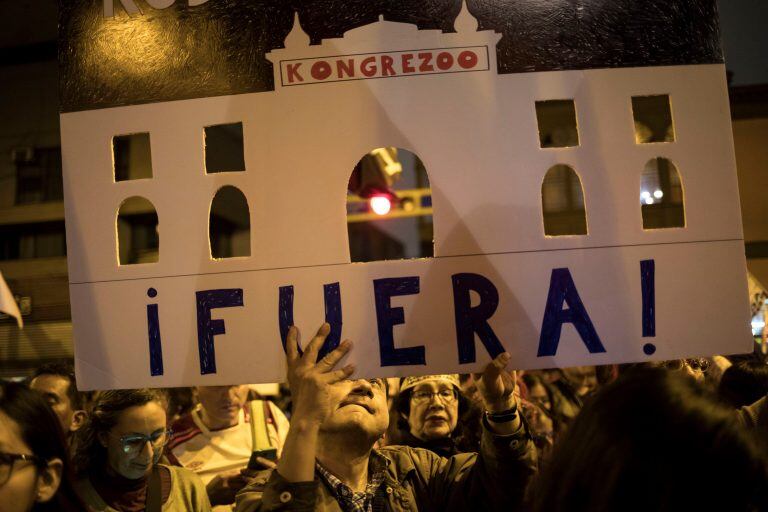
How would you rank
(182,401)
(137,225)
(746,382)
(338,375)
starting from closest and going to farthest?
1. (338,375)
2. (746,382)
3. (182,401)
4. (137,225)

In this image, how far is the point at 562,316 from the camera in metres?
2.25

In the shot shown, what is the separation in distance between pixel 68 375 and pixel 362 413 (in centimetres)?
262

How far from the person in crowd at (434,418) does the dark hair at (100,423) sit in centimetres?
131

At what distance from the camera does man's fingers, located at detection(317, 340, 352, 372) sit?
213 cm

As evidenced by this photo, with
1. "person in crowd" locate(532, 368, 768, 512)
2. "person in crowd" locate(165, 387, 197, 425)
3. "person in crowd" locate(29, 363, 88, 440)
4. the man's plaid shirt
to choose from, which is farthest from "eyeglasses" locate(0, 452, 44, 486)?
"person in crowd" locate(165, 387, 197, 425)

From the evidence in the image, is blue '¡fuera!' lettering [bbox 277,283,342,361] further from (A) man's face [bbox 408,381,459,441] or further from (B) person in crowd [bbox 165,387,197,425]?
(B) person in crowd [bbox 165,387,197,425]

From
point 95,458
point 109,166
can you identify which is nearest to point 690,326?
point 109,166

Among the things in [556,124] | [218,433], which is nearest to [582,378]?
[218,433]

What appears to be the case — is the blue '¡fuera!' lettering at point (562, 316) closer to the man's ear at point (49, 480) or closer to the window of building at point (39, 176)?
the man's ear at point (49, 480)

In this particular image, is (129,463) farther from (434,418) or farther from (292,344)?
(434,418)

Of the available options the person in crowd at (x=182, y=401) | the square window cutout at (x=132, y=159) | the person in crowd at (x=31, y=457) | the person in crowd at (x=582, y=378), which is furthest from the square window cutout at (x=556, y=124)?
the person in crowd at (x=31, y=457)

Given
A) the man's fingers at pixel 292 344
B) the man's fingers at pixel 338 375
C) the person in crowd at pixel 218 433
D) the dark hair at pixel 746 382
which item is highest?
the man's fingers at pixel 292 344

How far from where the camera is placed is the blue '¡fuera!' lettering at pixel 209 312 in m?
2.30

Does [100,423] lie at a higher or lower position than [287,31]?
lower
